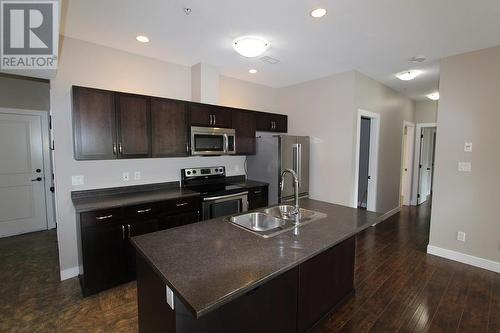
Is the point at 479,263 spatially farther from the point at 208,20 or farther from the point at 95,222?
the point at 95,222

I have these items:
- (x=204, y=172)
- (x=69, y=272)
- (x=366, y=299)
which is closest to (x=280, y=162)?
(x=204, y=172)

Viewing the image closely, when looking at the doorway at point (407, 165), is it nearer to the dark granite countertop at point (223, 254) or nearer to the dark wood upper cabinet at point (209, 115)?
the dark wood upper cabinet at point (209, 115)

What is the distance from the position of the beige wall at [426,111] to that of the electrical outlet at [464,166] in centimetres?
347

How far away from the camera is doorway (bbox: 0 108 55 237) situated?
3.94m

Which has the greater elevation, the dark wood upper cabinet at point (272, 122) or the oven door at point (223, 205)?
the dark wood upper cabinet at point (272, 122)

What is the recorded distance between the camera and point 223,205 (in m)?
3.31

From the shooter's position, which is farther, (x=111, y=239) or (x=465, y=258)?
(x=465, y=258)

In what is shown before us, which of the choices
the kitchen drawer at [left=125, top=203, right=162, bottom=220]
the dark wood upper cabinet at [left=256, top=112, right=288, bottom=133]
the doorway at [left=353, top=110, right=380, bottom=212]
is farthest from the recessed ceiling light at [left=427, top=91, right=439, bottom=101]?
the kitchen drawer at [left=125, top=203, right=162, bottom=220]

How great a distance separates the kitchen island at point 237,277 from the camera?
1149mm

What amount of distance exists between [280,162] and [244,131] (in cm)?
79

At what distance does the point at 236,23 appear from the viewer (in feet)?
7.90

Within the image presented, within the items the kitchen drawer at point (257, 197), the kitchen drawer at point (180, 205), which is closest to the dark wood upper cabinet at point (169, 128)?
the kitchen drawer at point (180, 205)

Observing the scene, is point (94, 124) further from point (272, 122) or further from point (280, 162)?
point (272, 122)

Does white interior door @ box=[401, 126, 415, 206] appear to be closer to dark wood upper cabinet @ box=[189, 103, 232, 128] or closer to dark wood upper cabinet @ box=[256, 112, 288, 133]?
dark wood upper cabinet @ box=[256, 112, 288, 133]
